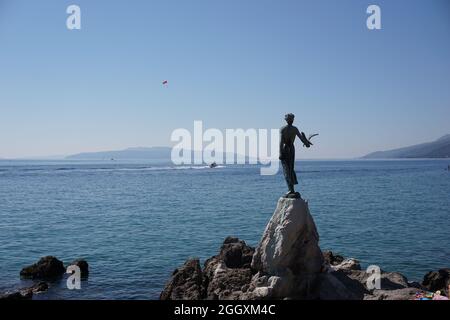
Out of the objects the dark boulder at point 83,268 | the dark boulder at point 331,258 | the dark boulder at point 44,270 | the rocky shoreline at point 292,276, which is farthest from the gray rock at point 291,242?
the dark boulder at point 44,270

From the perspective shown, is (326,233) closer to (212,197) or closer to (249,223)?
(249,223)

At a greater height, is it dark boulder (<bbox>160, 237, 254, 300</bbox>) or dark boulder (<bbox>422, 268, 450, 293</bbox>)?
dark boulder (<bbox>160, 237, 254, 300</bbox>)

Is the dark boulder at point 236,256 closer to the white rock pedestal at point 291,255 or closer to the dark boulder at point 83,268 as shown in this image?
the white rock pedestal at point 291,255

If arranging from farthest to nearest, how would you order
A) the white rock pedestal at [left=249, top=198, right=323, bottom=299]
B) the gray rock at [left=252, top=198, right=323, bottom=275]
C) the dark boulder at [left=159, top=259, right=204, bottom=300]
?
the dark boulder at [left=159, top=259, right=204, bottom=300] < the gray rock at [left=252, top=198, right=323, bottom=275] < the white rock pedestal at [left=249, top=198, right=323, bottom=299]

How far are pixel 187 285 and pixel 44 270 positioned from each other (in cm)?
1138

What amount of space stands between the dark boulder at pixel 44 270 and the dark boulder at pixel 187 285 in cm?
918

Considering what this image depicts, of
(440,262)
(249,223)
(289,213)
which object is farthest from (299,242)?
(249,223)

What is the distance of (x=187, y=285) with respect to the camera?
746 inches

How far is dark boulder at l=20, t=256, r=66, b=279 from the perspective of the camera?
24734mm

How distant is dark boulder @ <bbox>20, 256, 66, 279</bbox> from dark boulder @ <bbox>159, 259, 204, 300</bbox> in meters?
9.18

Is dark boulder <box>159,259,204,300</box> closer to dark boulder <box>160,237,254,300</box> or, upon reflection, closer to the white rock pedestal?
dark boulder <box>160,237,254,300</box>

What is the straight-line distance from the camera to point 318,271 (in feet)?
53.7

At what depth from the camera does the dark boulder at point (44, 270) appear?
2473 cm

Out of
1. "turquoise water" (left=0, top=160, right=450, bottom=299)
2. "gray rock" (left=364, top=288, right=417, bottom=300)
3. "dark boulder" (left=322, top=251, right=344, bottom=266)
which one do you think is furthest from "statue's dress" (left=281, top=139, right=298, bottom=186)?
"turquoise water" (left=0, top=160, right=450, bottom=299)
